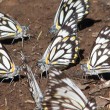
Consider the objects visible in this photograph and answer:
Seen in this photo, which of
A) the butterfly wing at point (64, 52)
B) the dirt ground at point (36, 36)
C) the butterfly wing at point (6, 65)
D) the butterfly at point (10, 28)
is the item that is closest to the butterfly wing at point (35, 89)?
A: the dirt ground at point (36, 36)

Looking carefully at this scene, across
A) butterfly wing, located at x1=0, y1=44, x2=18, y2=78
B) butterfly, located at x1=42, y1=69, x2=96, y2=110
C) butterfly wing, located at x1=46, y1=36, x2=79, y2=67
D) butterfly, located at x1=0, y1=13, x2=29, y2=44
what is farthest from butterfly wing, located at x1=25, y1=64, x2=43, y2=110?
butterfly, located at x1=0, y1=13, x2=29, y2=44

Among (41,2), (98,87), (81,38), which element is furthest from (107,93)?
(41,2)

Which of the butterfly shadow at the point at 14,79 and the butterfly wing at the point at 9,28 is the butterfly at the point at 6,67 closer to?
the butterfly shadow at the point at 14,79

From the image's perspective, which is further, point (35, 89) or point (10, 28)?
point (10, 28)

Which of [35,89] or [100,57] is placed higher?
[100,57]

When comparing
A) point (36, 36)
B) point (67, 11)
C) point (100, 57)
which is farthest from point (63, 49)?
point (67, 11)

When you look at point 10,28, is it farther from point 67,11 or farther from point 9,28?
point 67,11
